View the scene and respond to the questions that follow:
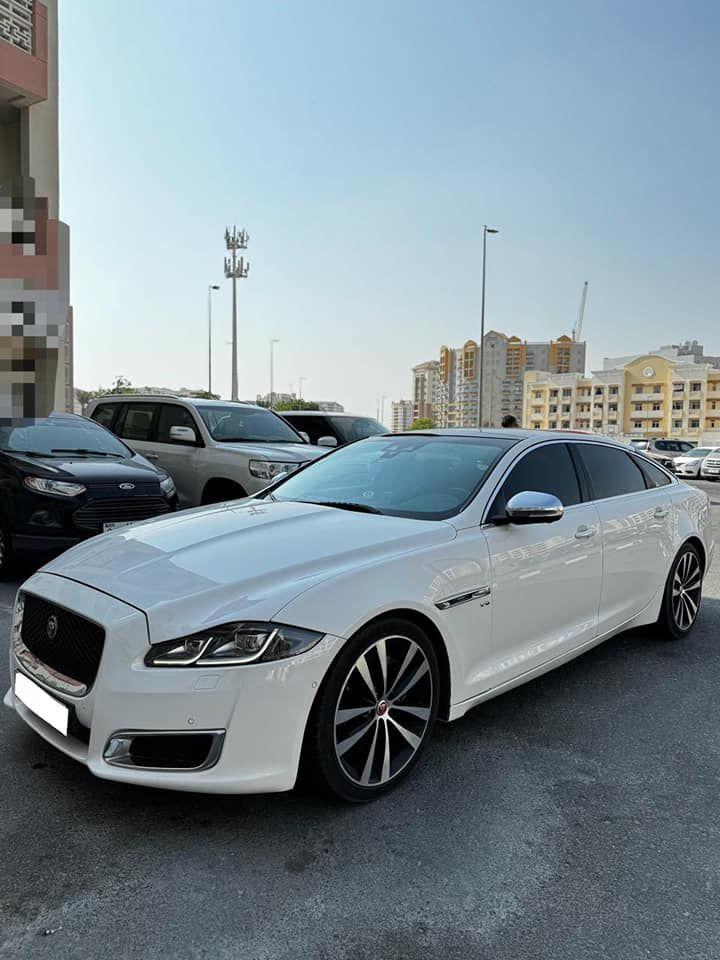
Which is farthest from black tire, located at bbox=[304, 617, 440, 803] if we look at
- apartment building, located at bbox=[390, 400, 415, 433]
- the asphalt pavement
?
apartment building, located at bbox=[390, 400, 415, 433]

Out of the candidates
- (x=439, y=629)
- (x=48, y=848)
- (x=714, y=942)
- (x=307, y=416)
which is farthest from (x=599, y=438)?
(x=307, y=416)

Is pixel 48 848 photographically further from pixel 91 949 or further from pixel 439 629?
pixel 439 629

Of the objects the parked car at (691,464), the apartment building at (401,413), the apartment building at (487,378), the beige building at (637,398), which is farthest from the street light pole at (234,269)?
the apartment building at (401,413)

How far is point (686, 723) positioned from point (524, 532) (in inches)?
51.4

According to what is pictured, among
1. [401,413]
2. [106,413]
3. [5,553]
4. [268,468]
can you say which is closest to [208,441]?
[268,468]

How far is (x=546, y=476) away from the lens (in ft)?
13.0

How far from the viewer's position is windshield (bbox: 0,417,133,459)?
6465 millimetres

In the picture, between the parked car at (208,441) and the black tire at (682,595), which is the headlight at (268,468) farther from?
the black tire at (682,595)

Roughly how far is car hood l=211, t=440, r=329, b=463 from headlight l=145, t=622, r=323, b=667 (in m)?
4.98

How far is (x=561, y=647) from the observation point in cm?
370

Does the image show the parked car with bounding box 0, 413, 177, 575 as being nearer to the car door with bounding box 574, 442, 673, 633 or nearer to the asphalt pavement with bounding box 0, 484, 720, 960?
the asphalt pavement with bounding box 0, 484, 720, 960

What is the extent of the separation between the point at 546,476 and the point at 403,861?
224 cm

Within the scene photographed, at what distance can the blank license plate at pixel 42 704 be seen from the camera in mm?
2566

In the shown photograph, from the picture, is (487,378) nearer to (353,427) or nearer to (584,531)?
(353,427)
